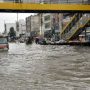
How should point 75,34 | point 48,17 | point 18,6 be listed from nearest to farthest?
point 18,6 < point 75,34 < point 48,17

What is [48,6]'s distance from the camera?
5369 centimetres

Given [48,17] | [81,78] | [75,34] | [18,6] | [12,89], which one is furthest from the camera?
[48,17]

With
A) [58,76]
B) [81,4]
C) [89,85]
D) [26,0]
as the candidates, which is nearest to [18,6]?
[26,0]

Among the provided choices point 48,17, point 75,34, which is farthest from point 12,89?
point 48,17

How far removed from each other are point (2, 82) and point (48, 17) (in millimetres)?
144138

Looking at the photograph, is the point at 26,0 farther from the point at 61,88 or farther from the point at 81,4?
the point at 61,88

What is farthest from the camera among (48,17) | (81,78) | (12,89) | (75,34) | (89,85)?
(48,17)

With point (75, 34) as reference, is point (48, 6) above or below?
above

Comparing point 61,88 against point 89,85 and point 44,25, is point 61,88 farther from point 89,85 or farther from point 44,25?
point 44,25

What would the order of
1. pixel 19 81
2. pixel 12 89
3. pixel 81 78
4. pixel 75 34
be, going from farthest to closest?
pixel 75 34 < pixel 81 78 < pixel 19 81 < pixel 12 89

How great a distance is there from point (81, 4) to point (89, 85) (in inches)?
1578

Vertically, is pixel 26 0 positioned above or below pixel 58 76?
above

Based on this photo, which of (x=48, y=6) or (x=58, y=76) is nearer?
(x=58, y=76)

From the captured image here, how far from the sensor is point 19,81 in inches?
671
